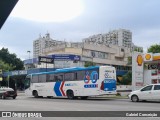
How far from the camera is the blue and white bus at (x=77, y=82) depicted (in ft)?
96.8

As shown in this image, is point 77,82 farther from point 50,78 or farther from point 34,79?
point 34,79

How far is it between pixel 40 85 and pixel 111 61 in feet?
213

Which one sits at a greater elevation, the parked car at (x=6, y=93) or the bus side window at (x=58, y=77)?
the bus side window at (x=58, y=77)

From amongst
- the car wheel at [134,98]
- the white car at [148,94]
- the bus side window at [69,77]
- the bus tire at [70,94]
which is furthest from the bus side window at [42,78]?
the white car at [148,94]

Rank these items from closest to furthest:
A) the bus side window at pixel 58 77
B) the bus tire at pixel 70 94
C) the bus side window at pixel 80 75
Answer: the bus side window at pixel 80 75, the bus tire at pixel 70 94, the bus side window at pixel 58 77

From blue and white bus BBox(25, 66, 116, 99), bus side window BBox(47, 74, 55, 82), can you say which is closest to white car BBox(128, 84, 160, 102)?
blue and white bus BBox(25, 66, 116, 99)

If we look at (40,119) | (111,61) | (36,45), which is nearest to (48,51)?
(111,61)

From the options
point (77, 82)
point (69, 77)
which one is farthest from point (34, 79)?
point (77, 82)

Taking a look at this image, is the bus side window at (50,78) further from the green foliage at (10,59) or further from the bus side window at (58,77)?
the green foliage at (10,59)

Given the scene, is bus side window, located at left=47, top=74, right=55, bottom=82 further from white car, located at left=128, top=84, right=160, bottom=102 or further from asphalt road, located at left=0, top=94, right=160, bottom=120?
white car, located at left=128, top=84, right=160, bottom=102

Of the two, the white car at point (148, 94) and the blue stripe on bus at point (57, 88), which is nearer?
the white car at point (148, 94)

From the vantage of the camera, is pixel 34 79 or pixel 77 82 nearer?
pixel 77 82

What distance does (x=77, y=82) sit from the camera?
31.4 m

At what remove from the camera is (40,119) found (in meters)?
12.7
